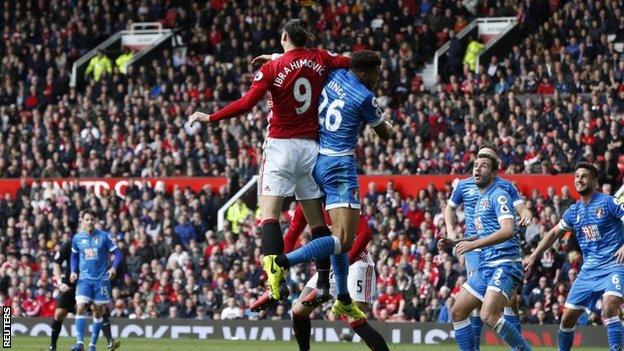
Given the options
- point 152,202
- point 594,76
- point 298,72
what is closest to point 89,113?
point 152,202

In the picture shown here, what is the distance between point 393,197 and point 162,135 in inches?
299

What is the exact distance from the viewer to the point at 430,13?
3481 centimetres

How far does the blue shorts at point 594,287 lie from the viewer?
49.4 ft

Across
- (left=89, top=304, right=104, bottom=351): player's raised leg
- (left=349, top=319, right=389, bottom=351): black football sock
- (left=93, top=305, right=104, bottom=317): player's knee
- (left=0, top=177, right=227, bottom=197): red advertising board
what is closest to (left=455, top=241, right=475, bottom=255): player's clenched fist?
(left=349, top=319, right=389, bottom=351): black football sock

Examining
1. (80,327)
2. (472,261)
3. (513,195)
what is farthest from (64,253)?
(513,195)

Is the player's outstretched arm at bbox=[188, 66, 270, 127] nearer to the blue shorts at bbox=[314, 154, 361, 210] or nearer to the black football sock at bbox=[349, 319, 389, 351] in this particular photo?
the blue shorts at bbox=[314, 154, 361, 210]

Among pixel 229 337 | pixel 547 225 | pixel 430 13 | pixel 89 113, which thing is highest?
pixel 430 13

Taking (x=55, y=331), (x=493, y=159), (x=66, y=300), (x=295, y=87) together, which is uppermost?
(x=295, y=87)

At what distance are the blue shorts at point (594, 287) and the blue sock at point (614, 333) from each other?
0.98ft

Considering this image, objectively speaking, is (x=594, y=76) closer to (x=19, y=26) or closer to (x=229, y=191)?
(x=229, y=191)

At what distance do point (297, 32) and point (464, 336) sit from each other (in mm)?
3648

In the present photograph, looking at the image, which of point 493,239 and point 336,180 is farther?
point 493,239

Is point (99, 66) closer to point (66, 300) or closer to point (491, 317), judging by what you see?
point (66, 300)

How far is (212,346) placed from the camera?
77.4ft
